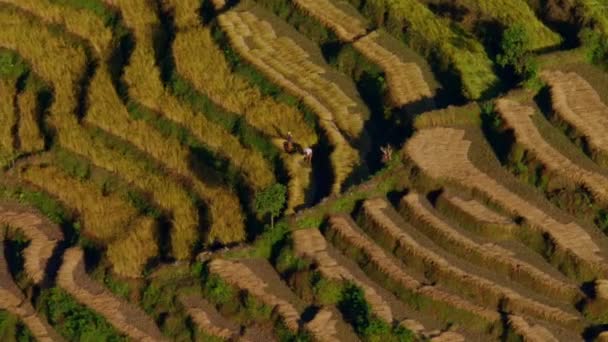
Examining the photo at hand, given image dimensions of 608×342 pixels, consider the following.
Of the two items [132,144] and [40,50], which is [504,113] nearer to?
[132,144]

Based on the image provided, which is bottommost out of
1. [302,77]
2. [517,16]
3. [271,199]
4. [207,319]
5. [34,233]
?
[207,319]

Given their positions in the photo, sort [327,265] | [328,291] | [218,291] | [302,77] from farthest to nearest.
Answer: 1. [302,77]
2. [327,265]
3. [218,291]
4. [328,291]

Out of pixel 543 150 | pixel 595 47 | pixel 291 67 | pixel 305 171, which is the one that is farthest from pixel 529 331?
pixel 291 67

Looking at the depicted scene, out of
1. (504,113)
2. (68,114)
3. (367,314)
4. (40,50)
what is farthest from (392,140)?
(40,50)

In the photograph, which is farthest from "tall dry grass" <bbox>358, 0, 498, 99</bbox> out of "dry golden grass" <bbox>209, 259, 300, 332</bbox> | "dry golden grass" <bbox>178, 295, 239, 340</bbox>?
"dry golden grass" <bbox>178, 295, 239, 340</bbox>

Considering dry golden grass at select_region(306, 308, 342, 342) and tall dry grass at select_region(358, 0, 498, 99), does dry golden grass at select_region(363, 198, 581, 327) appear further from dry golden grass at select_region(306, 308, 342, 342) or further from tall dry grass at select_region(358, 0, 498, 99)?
tall dry grass at select_region(358, 0, 498, 99)

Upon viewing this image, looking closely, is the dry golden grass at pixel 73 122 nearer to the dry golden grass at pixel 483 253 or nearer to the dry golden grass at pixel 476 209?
the dry golden grass at pixel 483 253

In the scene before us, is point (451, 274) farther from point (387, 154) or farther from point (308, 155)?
point (308, 155)
